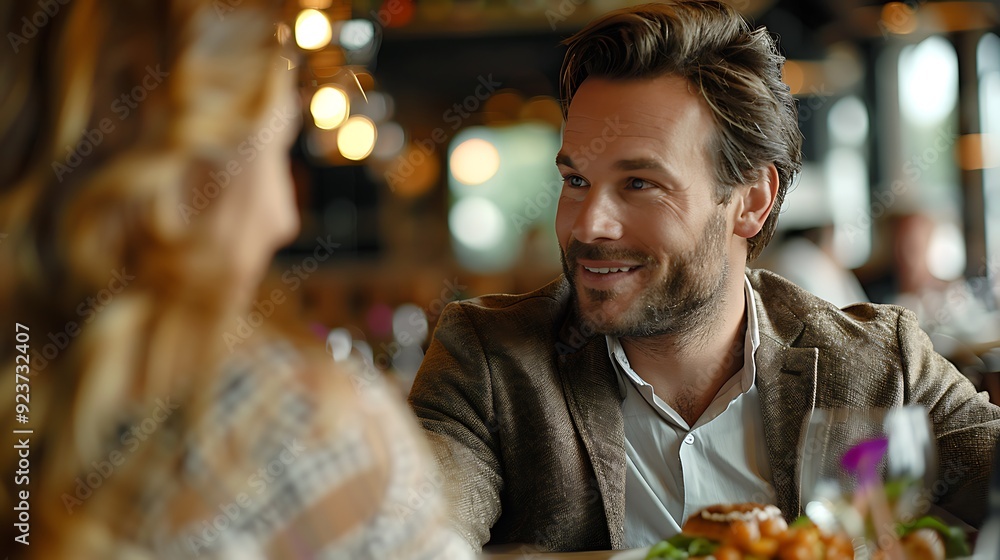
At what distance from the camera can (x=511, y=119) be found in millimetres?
7465

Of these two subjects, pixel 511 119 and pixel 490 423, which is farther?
pixel 511 119

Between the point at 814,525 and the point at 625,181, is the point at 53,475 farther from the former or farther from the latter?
the point at 625,181

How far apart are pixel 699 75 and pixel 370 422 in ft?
3.63

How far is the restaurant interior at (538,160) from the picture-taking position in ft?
20.7

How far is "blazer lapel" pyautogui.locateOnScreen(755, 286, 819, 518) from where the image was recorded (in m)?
1.50

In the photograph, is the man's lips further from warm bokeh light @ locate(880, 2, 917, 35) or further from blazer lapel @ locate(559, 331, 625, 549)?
warm bokeh light @ locate(880, 2, 917, 35)

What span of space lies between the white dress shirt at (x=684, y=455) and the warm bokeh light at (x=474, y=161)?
6202 millimetres

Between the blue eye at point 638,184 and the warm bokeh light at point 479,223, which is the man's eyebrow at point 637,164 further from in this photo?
the warm bokeh light at point 479,223

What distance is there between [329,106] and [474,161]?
13.1 feet

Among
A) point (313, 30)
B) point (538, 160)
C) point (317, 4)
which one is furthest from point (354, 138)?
point (538, 160)

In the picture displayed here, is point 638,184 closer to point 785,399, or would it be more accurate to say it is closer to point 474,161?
point 785,399

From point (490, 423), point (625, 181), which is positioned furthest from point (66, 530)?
point (625, 181)

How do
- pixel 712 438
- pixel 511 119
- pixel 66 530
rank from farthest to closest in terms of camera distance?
pixel 511 119 → pixel 712 438 → pixel 66 530

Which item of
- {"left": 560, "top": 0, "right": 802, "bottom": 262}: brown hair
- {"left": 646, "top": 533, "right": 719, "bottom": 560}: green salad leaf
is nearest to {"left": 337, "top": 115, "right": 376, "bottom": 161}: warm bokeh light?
{"left": 560, "top": 0, "right": 802, "bottom": 262}: brown hair
